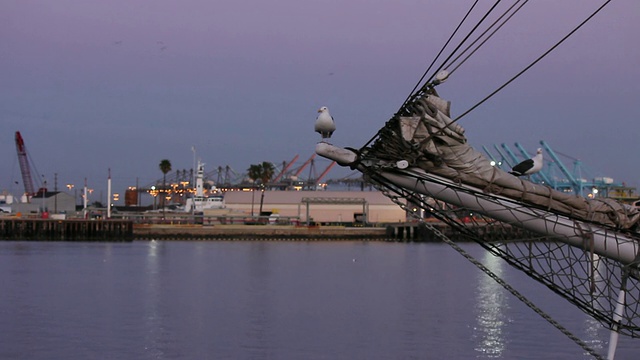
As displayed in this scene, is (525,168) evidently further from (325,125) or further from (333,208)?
(333,208)

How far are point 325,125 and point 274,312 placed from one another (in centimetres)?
2445

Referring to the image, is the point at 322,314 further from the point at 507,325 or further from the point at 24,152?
the point at 24,152

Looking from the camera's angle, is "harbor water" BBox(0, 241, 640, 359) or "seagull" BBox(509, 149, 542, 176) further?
"harbor water" BBox(0, 241, 640, 359)

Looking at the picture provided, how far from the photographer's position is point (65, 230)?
98000mm

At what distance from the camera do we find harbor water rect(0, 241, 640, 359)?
26016 millimetres

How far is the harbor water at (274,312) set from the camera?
26016 millimetres

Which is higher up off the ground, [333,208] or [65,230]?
[333,208]

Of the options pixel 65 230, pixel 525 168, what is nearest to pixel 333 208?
pixel 65 230

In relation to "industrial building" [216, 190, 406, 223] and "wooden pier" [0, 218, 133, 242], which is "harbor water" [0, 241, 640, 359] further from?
"industrial building" [216, 190, 406, 223]

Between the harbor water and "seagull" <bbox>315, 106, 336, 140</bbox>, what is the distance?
1403 cm

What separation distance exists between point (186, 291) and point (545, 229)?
110ft

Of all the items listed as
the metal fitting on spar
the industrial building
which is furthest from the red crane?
the metal fitting on spar

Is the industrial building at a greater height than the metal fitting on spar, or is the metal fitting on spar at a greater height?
the industrial building

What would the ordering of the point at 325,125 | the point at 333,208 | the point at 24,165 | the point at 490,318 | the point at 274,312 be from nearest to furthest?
the point at 325,125, the point at 490,318, the point at 274,312, the point at 333,208, the point at 24,165
